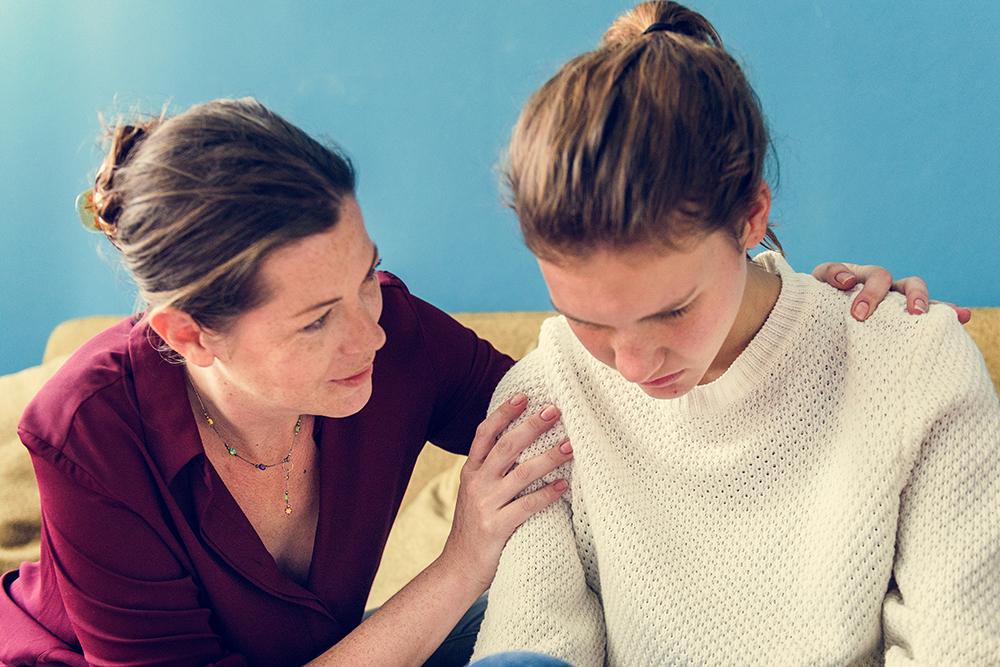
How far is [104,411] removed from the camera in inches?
47.6

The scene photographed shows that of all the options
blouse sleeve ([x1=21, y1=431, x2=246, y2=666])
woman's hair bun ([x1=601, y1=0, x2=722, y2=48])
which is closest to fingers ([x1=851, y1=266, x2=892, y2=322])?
woman's hair bun ([x1=601, y1=0, x2=722, y2=48])

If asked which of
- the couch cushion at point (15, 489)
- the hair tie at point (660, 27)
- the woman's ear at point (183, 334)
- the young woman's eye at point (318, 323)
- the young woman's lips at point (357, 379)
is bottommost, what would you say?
the couch cushion at point (15, 489)

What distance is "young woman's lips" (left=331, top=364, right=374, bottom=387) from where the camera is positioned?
1.18 metres

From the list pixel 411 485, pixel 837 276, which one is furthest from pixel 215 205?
pixel 411 485

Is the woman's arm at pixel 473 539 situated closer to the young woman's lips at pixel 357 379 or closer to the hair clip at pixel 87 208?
the young woman's lips at pixel 357 379

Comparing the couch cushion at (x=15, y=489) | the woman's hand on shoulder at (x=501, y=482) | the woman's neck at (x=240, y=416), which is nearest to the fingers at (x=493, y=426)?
the woman's hand on shoulder at (x=501, y=482)

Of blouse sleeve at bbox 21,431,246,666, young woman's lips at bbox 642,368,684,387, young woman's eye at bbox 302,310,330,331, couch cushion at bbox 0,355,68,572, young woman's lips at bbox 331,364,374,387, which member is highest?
young woman's lips at bbox 642,368,684,387

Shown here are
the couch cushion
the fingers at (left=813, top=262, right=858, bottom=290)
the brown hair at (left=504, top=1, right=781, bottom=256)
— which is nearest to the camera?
the brown hair at (left=504, top=1, right=781, bottom=256)

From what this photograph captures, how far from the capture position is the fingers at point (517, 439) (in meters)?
1.23

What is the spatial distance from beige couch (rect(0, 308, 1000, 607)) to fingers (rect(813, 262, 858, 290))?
65cm

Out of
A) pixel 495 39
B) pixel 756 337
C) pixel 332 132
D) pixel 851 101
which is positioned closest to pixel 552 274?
pixel 756 337

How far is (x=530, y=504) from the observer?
1224mm

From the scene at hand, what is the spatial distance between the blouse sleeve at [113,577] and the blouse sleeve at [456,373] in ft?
1.22

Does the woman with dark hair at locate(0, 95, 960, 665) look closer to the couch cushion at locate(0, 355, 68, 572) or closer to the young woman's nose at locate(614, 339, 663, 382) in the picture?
the young woman's nose at locate(614, 339, 663, 382)
